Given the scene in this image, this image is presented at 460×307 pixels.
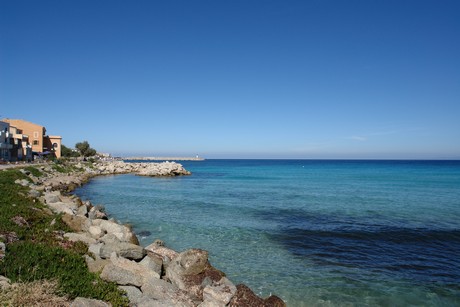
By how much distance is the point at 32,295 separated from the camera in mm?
6504

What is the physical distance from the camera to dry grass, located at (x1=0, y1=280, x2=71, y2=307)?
632 centimetres

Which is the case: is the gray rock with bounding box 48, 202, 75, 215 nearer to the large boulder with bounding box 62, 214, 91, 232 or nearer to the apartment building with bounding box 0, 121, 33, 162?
the large boulder with bounding box 62, 214, 91, 232

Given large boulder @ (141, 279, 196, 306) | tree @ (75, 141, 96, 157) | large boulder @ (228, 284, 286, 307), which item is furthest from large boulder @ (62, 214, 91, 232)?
tree @ (75, 141, 96, 157)

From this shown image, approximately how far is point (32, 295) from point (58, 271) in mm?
1977

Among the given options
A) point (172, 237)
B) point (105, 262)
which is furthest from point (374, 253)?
point (105, 262)

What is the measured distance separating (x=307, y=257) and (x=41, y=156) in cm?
7573

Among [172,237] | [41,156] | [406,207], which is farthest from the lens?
[41,156]

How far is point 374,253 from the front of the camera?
50.6 ft

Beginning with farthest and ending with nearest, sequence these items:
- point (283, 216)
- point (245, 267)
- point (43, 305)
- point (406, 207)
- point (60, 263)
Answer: point (406, 207) → point (283, 216) → point (245, 267) → point (60, 263) → point (43, 305)

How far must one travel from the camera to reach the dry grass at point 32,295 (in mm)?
6320

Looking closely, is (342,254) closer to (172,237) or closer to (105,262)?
(172,237)

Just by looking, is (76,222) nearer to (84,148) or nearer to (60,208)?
(60,208)

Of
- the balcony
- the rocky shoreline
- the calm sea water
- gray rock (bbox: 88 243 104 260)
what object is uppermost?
the balcony

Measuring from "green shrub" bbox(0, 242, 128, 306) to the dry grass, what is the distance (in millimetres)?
299
